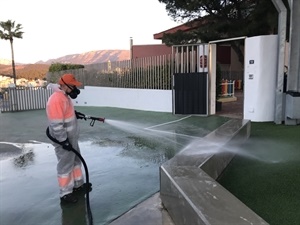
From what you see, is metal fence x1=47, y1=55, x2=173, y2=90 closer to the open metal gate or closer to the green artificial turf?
the open metal gate

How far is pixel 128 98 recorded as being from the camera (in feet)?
45.6

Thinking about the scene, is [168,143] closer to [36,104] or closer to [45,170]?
[45,170]

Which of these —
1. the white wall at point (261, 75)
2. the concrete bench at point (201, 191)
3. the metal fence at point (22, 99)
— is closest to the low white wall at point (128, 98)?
the metal fence at point (22, 99)

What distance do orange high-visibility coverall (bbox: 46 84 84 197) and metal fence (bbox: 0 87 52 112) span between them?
1372 centimetres

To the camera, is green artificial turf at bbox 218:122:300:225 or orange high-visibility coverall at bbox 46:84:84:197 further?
orange high-visibility coverall at bbox 46:84:84:197

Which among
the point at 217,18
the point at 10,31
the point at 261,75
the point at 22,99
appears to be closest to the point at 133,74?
the point at 217,18

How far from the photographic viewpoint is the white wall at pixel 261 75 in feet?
27.1

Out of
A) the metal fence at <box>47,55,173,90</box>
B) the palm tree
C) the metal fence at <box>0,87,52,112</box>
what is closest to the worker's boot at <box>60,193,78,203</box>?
the metal fence at <box>47,55,173,90</box>

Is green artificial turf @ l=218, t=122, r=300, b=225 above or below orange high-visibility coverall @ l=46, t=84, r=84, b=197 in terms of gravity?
below

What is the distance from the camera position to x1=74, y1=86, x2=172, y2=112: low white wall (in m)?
11.9

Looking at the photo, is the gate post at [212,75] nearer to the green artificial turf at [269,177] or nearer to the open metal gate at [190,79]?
the open metal gate at [190,79]

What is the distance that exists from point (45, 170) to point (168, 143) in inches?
114

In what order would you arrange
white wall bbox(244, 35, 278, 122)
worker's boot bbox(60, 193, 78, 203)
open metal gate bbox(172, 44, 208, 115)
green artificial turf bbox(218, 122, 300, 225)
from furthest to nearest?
open metal gate bbox(172, 44, 208, 115) < white wall bbox(244, 35, 278, 122) < worker's boot bbox(60, 193, 78, 203) < green artificial turf bbox(218, 122, 300, 225)

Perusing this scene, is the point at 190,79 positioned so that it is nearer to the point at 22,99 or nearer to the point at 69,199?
the point at 69,199
